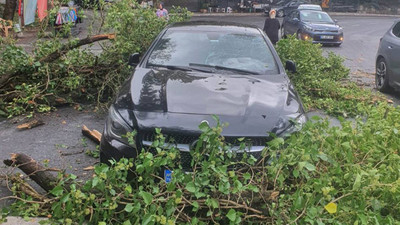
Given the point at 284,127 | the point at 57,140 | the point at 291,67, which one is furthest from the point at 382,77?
the point at 57,140

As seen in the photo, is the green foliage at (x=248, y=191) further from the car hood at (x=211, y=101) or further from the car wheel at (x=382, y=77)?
the car wheel at (x=382, y=77)

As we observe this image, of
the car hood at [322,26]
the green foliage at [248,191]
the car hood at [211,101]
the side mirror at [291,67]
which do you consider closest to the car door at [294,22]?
the car hood at [322,26]

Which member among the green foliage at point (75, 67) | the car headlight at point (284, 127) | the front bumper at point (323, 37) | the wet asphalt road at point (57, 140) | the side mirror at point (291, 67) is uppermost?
the side mirror at point (291, 67)

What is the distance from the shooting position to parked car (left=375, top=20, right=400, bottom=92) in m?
8.88

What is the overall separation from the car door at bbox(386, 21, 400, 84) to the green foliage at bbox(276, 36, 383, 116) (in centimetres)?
77

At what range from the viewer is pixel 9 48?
7.03 metres

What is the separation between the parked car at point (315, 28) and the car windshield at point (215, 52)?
12.5 meters

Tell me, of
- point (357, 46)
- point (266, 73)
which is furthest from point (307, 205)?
point (357, 46)

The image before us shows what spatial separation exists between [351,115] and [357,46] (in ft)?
43.6

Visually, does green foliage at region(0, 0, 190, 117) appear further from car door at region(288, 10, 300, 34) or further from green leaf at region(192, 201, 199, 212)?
car door at region(288, 10, 300, 34)

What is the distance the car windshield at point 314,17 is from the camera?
64.3ft

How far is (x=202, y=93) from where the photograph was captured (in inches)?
170

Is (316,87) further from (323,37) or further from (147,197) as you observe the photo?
(323,37)

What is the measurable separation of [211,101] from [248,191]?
1222 millimetres
